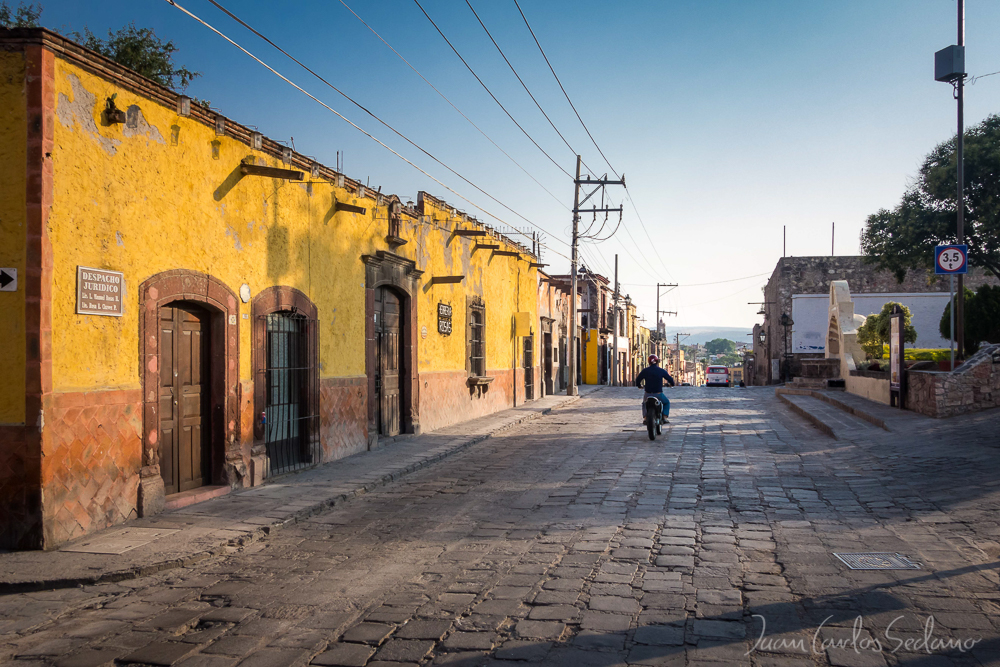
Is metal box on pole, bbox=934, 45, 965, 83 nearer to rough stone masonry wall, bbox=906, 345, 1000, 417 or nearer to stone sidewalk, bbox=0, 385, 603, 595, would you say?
rough stone masonry wall, bbox=906, 345, 1000, 417

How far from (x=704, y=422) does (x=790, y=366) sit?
2728 cm

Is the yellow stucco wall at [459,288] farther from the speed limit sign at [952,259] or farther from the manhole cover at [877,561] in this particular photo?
the manhole cover at [877,561]

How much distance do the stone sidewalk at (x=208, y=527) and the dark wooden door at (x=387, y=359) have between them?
5.81 feet

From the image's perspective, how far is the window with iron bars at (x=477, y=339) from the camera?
62.6ft

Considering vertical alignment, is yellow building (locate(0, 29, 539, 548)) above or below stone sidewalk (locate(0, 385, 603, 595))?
above

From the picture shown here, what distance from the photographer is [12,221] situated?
6.29m

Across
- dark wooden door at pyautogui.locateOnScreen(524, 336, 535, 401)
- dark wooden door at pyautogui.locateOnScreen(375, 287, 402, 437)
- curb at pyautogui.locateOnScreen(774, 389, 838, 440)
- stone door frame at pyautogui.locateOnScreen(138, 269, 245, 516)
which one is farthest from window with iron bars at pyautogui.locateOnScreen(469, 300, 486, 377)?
stone door frame at pyautogui.locateOnScreen(138, 269, 245, 516)

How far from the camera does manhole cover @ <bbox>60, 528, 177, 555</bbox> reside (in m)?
6.23

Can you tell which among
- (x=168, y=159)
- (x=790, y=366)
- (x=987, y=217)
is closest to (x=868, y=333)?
(x=987, y=217)

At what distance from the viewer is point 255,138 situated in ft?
30.9

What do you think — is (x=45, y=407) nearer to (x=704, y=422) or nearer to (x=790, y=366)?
(x=704, y=422)

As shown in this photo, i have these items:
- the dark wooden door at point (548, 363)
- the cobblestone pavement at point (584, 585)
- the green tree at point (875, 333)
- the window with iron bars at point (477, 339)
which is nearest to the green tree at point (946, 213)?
the green tree at point (875, 333)

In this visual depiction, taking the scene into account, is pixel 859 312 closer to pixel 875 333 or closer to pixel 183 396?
pixel 875 333

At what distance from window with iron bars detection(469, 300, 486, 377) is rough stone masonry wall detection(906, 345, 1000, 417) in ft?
33.9
